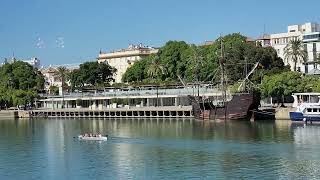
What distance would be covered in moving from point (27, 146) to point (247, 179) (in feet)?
128

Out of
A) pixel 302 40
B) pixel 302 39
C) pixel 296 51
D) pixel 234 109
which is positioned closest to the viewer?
pixel 234 109

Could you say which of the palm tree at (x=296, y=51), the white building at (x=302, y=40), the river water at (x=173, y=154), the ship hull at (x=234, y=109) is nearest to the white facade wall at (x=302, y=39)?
the white building at (x=302, y=40)

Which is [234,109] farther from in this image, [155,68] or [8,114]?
[8,114]

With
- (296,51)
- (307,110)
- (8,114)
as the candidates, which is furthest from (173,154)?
(8,114)

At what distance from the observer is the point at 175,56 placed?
175 metres

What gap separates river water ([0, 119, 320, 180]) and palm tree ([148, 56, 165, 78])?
74773 mm

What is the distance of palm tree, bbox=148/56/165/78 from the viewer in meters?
176

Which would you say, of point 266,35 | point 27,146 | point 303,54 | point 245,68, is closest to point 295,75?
point 245,68

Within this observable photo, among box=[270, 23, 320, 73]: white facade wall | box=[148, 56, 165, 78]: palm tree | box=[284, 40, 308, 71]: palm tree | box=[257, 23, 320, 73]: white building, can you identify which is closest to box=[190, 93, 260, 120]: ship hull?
box=[284, 40, 308, 71]: palm tree

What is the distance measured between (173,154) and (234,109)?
4837 cm

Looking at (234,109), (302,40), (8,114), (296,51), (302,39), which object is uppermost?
(302,39)

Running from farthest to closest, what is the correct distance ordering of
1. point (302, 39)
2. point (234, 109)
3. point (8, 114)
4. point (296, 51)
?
point (8, 114), point (302, 39), point (296, 51), point (234, 109)

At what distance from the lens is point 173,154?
69125 mm

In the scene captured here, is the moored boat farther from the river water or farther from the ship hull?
the ship hull
